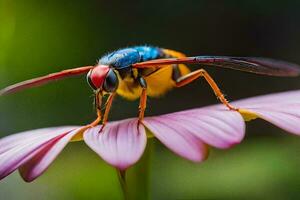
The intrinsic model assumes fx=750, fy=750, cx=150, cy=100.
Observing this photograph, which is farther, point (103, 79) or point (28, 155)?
point (103, 79)

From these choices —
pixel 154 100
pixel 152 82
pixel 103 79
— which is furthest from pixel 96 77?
pixel 154 100

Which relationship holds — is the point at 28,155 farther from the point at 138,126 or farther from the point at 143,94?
the point at 143,94

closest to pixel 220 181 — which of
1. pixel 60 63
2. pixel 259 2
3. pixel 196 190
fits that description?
pixel 196 190

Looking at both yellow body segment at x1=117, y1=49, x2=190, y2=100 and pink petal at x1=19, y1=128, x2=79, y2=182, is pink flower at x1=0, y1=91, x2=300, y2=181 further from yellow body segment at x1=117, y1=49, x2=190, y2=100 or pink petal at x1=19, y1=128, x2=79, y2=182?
yellow body segment at x1=117, y1=49, x2=190, y2=100

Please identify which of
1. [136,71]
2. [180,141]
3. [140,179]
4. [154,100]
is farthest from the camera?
[154,100]

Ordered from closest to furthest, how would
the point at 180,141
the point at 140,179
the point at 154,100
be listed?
the point at 180,141 → the point at 140,179 → the point at 154,100

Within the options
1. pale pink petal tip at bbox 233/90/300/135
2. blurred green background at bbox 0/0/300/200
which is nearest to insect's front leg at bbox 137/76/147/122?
pale pink petal tip at bbox 233/90/300/135
